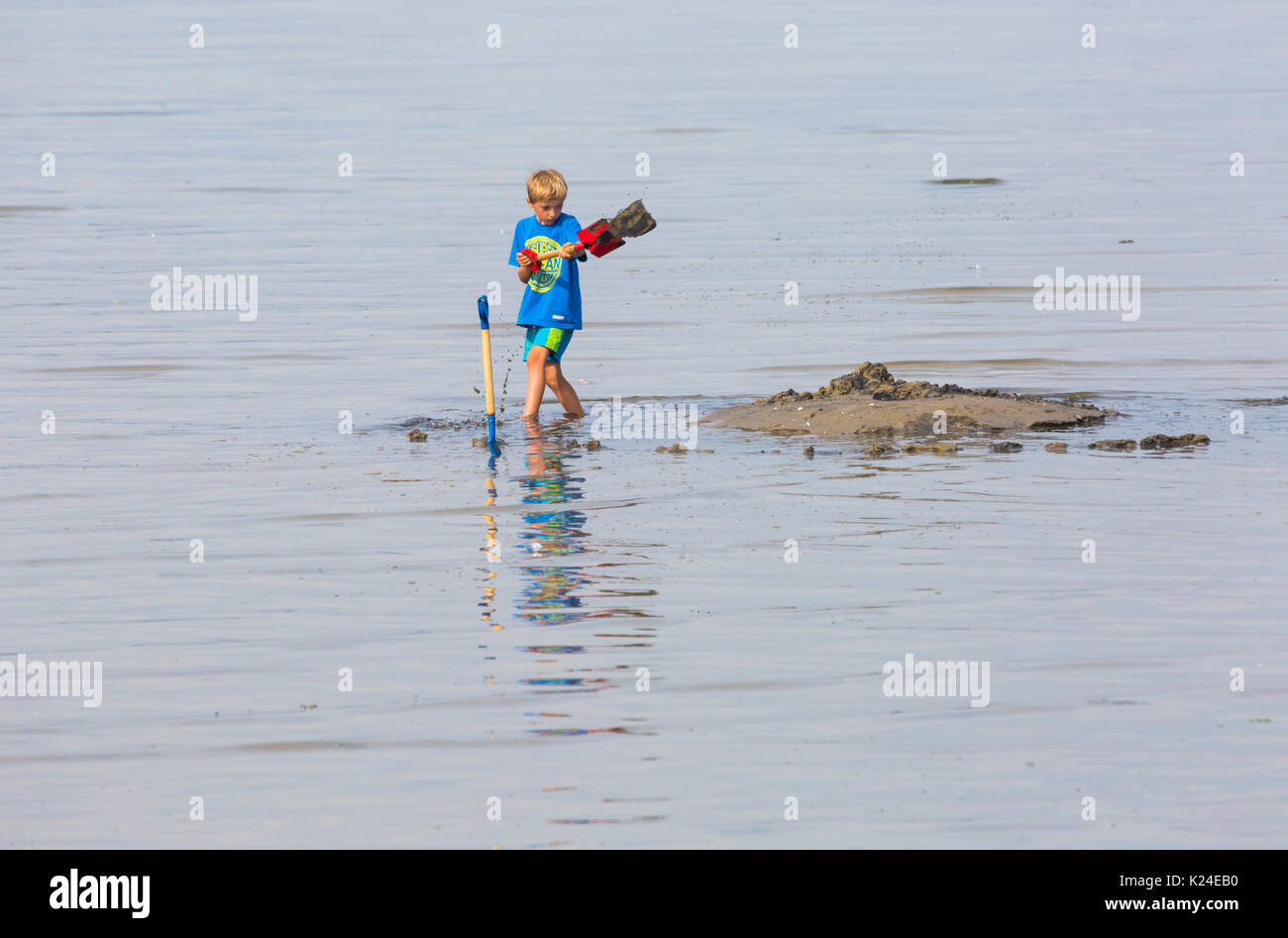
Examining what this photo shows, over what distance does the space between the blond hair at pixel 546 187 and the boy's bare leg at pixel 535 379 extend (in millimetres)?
1054

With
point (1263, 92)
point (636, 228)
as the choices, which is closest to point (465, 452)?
point (636, 228)

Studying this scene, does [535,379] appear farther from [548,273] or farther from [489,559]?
[489,559]

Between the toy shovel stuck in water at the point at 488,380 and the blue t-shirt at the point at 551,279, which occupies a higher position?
the blue t-shirt at the point at 551,279

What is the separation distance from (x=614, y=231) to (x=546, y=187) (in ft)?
1.75

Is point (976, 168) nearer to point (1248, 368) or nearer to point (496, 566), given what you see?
point (1248, 368)

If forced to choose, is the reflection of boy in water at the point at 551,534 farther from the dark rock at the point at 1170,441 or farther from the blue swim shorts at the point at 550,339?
the dark rock at the point at 1170,441

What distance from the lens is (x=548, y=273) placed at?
12.5m

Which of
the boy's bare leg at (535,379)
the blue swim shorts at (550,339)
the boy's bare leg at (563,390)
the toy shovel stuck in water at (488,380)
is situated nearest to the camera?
the toy shovel stuck in water at (488,380)

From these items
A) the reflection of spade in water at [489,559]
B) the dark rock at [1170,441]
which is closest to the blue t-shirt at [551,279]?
the reflection of spade in water at [489,559]

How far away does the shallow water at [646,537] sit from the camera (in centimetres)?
606

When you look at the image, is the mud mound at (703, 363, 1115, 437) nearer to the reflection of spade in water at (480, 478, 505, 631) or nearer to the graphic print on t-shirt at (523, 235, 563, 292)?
the graphic print on t-shirt at (523, 235, 563, 292)

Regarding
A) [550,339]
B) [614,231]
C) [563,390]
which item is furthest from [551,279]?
[563,390]

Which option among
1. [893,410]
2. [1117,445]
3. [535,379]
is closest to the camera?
[1117,445]

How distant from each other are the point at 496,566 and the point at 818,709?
250 cm
